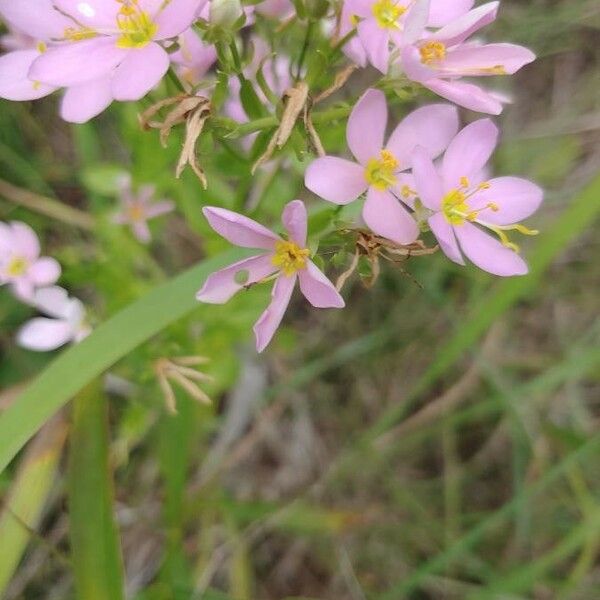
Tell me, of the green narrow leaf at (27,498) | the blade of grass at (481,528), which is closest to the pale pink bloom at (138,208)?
the green narrow leaf at (27,498)

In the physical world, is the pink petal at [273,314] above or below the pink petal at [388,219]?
below

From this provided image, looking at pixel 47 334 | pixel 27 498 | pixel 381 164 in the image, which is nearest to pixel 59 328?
pixel 47 334

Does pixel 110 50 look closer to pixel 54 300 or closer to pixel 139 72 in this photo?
pixel 139 72

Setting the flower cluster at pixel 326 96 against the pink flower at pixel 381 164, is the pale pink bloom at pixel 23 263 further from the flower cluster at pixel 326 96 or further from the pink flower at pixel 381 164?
the pink flower at pixel 381 164

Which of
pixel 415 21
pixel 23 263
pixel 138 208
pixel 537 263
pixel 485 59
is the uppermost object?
pixel 415 21

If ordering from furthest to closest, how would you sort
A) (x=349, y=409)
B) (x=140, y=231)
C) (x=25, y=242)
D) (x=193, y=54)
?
(x=349, y=409)
(x=140, y=231)
(x=25, y=242)
(x=193, y=54)

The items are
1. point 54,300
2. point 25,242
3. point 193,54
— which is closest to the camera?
point 193,54
